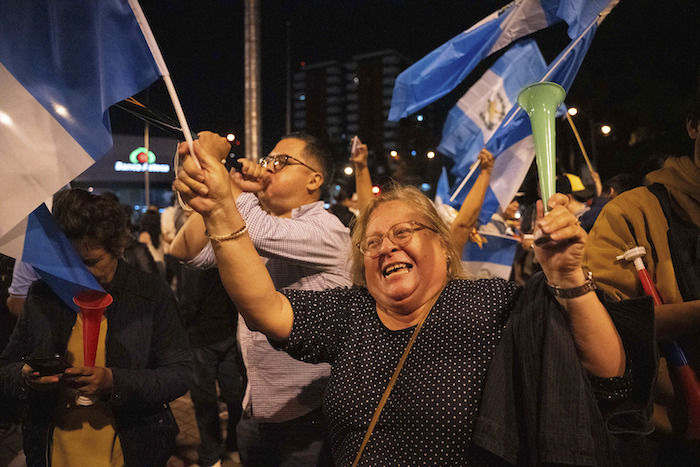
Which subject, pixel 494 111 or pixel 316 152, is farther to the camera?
pixel 494 111

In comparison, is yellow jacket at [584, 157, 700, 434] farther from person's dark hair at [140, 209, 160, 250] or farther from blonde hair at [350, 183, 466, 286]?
person's dark hair at [140, 209, 160, 250]

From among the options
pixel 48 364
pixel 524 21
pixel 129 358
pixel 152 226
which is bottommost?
pixel 152 226

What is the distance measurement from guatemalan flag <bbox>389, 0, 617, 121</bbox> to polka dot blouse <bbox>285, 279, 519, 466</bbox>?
9.75ft

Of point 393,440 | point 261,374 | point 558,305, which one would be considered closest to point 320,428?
point 261,374

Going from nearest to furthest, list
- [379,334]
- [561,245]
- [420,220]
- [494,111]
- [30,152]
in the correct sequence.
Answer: [561,245] < [30,152] < [379,334] < [420,220] < [494,111]

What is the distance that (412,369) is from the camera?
166 centimetres

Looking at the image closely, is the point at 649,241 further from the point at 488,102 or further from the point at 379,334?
the point at 488,102

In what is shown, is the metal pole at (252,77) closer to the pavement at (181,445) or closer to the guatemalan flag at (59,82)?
the pavement at (181,445)

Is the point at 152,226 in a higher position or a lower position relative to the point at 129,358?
lower

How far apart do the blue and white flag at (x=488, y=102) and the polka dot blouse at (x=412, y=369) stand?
3.05 metres

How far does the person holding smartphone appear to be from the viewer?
6.87ft

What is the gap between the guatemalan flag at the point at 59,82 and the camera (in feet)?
5.11

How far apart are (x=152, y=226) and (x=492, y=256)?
540 centimetres

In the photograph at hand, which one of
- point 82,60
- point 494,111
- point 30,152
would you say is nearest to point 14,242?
point 30,152
